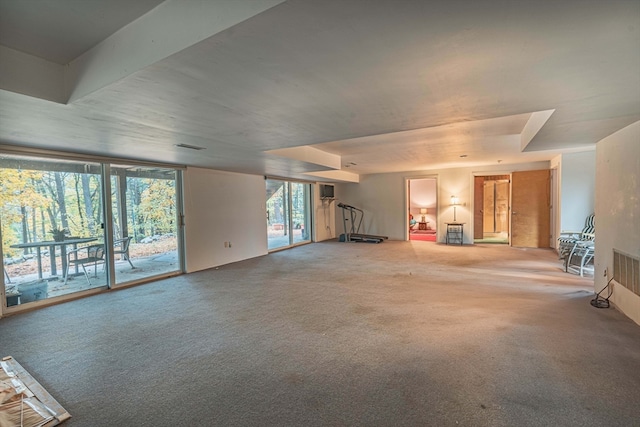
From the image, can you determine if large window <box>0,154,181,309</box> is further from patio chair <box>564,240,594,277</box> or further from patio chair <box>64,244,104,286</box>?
patio chair <box>564,240,594,277</box>

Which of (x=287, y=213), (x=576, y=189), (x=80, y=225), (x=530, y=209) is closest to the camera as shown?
(x=80, y=225)

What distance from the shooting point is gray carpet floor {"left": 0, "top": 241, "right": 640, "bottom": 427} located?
176cm

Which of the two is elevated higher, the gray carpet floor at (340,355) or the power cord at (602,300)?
the power cord at (602,300)

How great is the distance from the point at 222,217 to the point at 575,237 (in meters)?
6.89

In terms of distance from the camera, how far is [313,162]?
5.14 m

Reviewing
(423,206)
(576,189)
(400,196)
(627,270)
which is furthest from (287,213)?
(627,270)

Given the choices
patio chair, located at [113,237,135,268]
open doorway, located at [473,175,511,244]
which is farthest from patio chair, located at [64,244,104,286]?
open doorway, located at [473,175,511,244]

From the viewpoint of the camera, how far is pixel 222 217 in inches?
243

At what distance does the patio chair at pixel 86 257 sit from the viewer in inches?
162

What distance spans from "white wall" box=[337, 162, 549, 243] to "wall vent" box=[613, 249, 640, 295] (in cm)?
498

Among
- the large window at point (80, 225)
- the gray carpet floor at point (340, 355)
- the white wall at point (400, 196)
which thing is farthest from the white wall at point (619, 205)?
the large window at point (80, 225)

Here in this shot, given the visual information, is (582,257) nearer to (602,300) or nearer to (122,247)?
(602,300)

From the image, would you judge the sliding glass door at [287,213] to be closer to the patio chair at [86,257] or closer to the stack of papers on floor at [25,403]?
the patio chair at [86,257]

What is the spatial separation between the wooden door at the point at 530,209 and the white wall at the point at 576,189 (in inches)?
57.5
